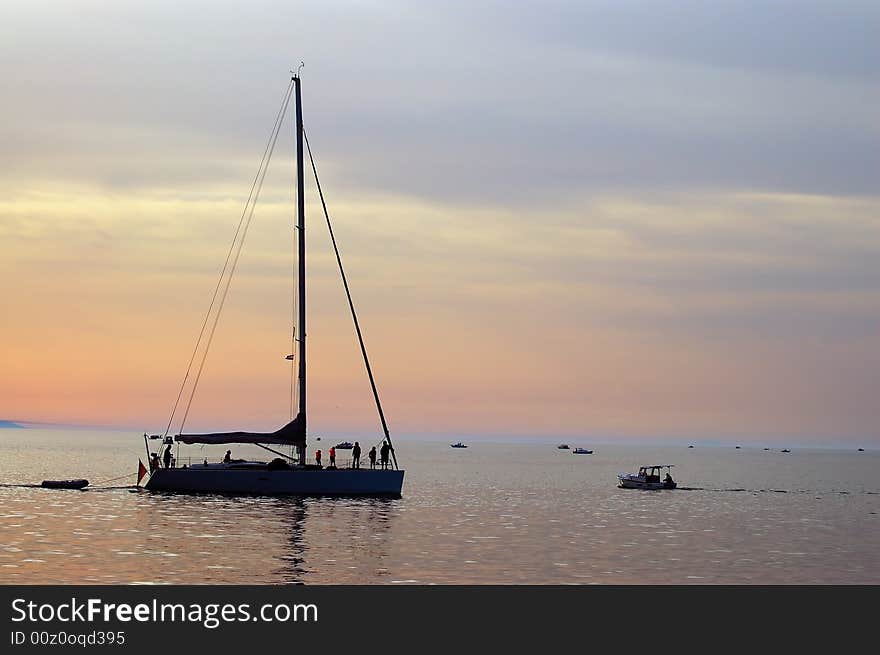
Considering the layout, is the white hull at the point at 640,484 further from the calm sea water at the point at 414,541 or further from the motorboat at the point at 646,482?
the calm sea water at the point at 414,541

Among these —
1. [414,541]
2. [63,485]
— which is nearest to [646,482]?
[63,485]

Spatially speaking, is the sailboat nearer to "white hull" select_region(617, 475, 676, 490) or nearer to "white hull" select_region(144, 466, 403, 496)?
"white hull" select_region(144, 466, 403, 496)

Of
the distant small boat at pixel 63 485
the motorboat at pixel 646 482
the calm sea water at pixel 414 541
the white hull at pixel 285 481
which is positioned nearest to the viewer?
the calm sea water at pixel 414 541

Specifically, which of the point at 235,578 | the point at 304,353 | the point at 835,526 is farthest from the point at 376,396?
the point at 235,578

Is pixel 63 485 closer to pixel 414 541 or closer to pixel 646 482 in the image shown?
pixel 414 541

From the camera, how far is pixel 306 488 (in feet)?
241

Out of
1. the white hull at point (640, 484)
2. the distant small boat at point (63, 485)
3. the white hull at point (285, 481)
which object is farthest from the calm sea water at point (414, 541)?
the white hull at point (640, 484)

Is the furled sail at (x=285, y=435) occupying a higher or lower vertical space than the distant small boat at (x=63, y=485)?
higher

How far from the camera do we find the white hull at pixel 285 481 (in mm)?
73438

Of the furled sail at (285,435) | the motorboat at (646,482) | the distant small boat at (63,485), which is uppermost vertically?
the furled sail at (285,435)

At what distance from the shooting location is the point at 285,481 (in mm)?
73938

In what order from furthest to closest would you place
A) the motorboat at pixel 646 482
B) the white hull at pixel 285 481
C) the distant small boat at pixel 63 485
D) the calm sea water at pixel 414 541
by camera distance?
the motorboat at pixel 646 482
the distant small boat at pixel 63 485
the white hull at pixel 285 481
the calm sea water at pixel 414 541
